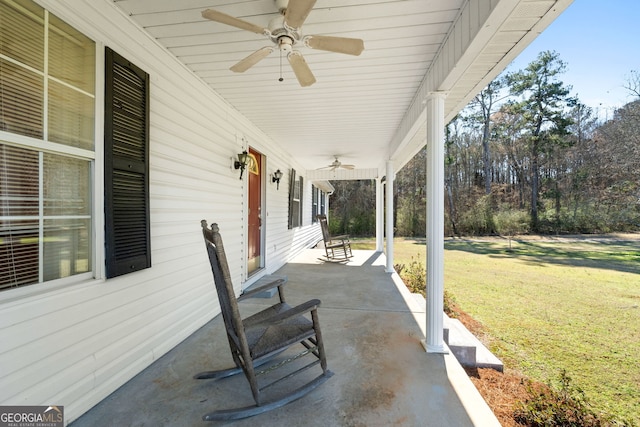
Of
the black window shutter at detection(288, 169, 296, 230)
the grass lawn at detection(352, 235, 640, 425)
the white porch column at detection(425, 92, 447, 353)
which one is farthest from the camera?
the black window shutter at detection(288, 169, 296, 230)

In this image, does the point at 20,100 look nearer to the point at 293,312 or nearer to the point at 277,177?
the point at 293,312

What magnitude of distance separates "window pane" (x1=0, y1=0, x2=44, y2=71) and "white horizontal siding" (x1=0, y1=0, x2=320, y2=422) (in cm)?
10

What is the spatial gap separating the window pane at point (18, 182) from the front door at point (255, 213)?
342 cm

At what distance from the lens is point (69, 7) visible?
66.9 inches

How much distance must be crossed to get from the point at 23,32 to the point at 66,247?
118 centimetres

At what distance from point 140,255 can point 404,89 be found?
10.2ft

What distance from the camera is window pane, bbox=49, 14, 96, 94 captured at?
1627 mm

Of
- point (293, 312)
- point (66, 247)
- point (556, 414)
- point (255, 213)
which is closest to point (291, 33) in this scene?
point (293, 312)

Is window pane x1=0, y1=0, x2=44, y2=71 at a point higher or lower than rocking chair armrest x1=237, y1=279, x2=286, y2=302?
higher

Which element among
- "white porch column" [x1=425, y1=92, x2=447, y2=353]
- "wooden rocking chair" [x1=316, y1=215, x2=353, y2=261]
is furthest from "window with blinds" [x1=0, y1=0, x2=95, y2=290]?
"wooden rocking chair" [x1=316, y1=215, x2=353, y2=261]

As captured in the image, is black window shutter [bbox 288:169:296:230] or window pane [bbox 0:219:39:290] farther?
black window shutter [bbox 288:169:296:230]

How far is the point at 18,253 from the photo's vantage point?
1467 mm

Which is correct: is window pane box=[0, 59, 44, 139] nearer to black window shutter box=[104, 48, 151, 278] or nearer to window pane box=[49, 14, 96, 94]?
window pane box=[49, 14, 96, 94]

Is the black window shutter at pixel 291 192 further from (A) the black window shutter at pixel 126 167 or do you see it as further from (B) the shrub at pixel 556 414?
(B) the shrub at pixel 556 414
